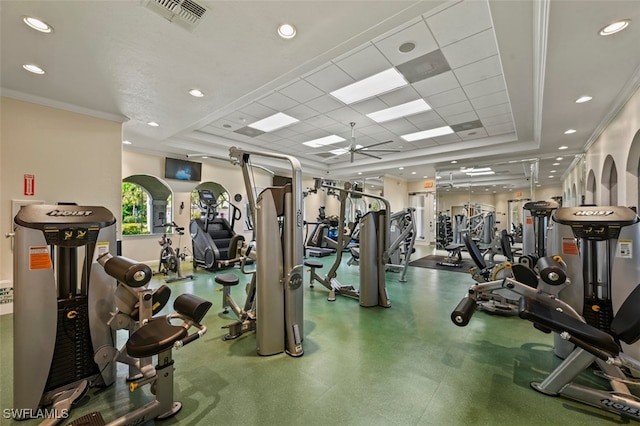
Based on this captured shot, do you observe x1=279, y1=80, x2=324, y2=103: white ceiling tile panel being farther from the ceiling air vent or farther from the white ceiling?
the ceiling air vent

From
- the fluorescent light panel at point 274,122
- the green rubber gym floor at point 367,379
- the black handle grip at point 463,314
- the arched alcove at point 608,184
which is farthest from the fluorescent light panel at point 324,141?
the black handle grip at point 463,314

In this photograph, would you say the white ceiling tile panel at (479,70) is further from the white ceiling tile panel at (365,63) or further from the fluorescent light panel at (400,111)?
the white ceiling tile panel at (365,63)

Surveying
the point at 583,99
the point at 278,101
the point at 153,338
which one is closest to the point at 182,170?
the point at 278,101

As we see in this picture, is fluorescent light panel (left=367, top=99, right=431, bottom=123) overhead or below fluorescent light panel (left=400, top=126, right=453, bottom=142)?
overhead

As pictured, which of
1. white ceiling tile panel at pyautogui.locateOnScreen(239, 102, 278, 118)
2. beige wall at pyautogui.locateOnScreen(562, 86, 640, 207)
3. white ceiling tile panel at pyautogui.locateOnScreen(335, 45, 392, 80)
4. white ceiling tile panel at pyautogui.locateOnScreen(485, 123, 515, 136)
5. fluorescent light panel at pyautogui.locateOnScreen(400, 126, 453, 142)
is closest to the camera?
white ceiling tile panel at pyautogui.locateOnScreen(335, 45, 392, 80)

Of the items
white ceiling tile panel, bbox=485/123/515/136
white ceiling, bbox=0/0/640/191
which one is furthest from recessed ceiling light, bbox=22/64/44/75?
white ceiling tile panel, bbox=485/123/515/136

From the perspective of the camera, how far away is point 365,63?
3588 mm

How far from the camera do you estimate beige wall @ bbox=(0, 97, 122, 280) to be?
361 cm

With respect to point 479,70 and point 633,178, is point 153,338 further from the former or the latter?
point 633,178

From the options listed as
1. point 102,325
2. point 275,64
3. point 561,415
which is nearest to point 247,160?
point 275,64

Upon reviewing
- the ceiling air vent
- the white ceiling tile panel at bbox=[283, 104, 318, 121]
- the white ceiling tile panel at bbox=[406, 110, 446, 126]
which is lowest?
the ceiling air vent

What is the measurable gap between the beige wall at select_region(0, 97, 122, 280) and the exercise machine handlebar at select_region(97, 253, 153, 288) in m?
3.41

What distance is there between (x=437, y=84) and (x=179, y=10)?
141 inches

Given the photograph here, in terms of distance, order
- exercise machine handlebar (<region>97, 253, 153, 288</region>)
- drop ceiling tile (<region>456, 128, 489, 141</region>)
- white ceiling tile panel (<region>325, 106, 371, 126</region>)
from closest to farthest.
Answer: exercise machine handlebar (<region>97, 253, 153, 288</region>), white ceiling tile panel (<region>325, 106, 371, 126</region>), drop ceiling tile (<region>456, 128, 489, 141</region>)
